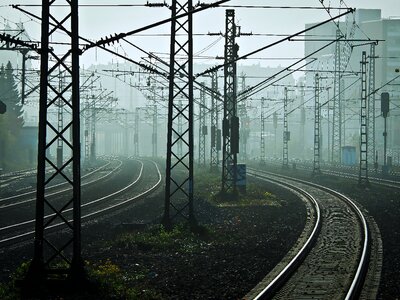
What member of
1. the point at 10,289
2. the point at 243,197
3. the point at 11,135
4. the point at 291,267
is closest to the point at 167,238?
the point at 291,267

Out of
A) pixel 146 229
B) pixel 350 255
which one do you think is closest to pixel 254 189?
pixel 146 229

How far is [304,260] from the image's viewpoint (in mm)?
11602

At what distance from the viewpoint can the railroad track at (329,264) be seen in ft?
29.5

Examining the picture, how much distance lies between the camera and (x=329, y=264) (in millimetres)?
11188

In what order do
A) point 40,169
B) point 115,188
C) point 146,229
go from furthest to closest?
1. point 115,188
2. point 146,229
3. point 40,169

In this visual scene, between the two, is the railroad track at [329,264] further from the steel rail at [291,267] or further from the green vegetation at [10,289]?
the green vegetation at [10,289]

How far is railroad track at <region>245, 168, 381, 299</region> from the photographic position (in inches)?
354

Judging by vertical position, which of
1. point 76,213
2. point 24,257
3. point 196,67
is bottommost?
point 24,257

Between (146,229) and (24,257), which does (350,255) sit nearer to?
(146,229)

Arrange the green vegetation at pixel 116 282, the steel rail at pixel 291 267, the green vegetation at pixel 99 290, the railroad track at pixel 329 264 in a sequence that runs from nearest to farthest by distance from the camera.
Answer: the green vegetation at pixel 99 290 → the green vegetation at pixel 116 282 → the steel rail at pixel 291 267 → the railroad track at pixel 329 264

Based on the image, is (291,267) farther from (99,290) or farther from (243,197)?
(243,197)

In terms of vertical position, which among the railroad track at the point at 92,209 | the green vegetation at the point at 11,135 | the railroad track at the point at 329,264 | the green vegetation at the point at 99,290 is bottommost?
the railroad track at the point at 92,209

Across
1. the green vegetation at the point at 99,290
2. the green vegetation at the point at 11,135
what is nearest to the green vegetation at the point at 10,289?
the green vegetation at the point at 99,290

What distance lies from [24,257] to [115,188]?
54.4 feet
